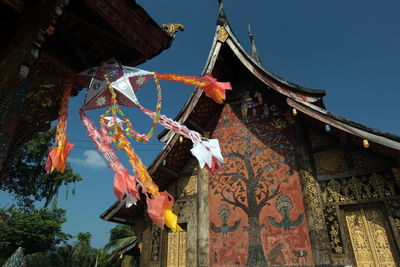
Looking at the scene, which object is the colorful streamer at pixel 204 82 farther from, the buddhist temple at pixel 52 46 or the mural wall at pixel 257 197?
the mural wall at pixel 257 197

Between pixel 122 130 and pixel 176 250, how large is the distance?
3933mm

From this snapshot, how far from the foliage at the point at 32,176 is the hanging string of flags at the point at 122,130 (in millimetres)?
16003

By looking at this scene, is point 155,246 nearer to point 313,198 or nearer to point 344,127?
point 313,198

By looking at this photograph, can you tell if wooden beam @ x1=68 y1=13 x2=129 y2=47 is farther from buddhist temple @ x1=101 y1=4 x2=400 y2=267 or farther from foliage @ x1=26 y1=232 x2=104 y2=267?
foliage @ x1=26 y1=232 x2=104 y2=267

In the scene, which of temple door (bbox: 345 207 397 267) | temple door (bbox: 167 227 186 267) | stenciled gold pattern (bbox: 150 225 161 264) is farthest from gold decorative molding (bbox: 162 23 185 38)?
stenciled gold pattern (bbox: 150 225 161 264)

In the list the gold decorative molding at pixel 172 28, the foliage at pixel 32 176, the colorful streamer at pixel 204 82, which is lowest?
the colorful streamer at pixel 204 82

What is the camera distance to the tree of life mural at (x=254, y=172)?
18.2 feet

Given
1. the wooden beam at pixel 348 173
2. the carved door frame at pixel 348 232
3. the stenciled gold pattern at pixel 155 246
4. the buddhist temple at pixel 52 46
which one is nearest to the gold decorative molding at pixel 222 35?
the buddhist temple at pixel 52 46

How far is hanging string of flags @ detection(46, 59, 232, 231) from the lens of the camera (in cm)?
328

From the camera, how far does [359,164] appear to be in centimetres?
495

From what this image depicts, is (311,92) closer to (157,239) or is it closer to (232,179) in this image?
(232,179)

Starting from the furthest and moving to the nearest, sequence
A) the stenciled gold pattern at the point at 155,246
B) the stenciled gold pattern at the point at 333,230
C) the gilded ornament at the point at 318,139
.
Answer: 1. the stenciled gold pattern at the point at 155,246
2. the gilded ornament at the point at 318,139
3. the stenciled gold pattern at the point at 333,230

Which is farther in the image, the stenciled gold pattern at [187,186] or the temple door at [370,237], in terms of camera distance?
the stenciled gold pattern at [187,186]

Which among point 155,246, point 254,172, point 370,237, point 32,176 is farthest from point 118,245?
point 370,237
